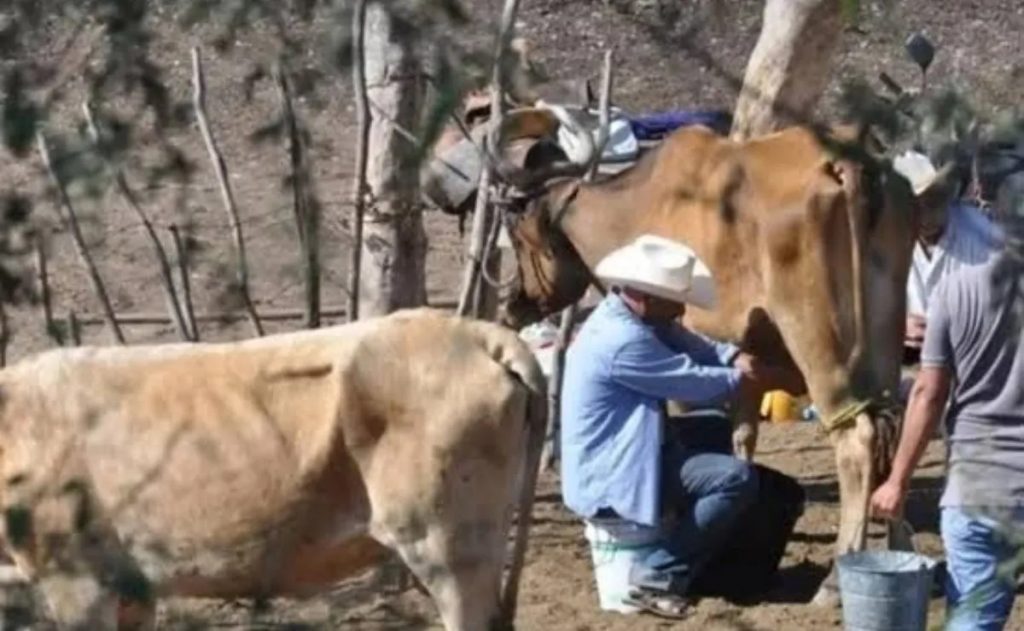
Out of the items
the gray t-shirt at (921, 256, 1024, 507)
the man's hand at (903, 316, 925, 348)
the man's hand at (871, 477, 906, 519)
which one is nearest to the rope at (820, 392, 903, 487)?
the man's hand at (871, 477, 906, 519)

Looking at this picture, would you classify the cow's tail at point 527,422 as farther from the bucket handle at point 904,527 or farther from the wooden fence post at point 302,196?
the wooden fence post at point 302,196

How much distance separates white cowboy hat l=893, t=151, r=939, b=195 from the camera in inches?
111

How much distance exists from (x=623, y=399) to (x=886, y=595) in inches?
49.4

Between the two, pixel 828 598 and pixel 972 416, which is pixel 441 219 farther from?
pixel 972 416

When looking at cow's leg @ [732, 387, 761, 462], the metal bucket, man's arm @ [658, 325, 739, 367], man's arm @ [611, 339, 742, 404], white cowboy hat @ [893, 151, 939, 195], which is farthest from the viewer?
cow's leg @ [732, 387, 761, 462]

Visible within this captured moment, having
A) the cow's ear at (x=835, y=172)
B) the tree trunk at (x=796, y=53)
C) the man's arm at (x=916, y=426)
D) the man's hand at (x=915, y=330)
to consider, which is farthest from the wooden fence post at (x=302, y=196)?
the man's hand at (x=915, y=330)

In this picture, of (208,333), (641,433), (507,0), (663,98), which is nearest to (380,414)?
(641,433)

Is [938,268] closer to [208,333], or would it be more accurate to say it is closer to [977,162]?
[208,333]

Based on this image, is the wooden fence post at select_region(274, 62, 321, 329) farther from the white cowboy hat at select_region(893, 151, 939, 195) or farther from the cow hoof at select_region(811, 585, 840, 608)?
the cow hoof at select_region(811, 585, 840, 608)

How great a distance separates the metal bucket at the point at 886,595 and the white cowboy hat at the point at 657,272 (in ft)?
3.85

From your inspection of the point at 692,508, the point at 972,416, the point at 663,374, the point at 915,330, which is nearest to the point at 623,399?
the point at 663,374

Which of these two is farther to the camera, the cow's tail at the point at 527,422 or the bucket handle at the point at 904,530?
the bucket handle at the point at 904,530

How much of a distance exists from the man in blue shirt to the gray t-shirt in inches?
52.3

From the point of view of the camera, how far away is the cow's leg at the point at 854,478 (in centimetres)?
930
